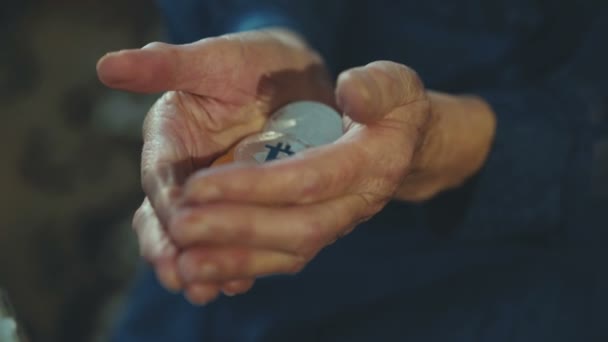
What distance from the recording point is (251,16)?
0.60 meters

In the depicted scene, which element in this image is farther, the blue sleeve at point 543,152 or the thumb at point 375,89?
the blue sleeve at point 543,152

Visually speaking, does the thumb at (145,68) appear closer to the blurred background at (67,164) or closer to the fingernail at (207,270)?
the fingernail at (207,270)

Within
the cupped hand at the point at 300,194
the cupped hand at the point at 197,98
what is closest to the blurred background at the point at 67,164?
the cupped hand at the point at 197,98

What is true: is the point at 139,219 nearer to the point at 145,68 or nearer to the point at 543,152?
the point at 145,68

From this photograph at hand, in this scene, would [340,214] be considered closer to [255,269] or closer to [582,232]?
[255,269]

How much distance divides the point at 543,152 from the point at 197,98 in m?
0.26

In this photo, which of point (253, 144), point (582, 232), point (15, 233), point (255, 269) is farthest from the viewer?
point (15, 233)

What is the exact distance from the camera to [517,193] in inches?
22.1

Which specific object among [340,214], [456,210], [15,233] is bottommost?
[15,233]

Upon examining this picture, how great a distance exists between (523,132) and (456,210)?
8 centimetres

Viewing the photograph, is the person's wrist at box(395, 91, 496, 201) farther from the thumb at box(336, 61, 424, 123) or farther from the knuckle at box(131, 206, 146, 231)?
the knuckle at box(131, 206, 146, 231)

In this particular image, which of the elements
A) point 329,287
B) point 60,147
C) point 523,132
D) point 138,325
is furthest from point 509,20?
point 60,147

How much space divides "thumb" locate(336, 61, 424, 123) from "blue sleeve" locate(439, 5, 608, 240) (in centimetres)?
15

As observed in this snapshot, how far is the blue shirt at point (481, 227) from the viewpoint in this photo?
1.78ft
